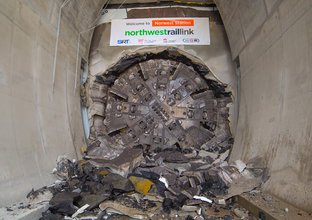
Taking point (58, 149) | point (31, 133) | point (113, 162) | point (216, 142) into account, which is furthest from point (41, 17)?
point (216, 142)

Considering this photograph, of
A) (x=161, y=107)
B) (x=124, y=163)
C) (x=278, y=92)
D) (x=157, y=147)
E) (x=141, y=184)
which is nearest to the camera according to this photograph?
(x=278, y=92)

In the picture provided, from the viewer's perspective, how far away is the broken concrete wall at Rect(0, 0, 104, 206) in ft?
7.05

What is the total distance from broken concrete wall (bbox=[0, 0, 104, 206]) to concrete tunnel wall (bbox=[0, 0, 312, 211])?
12 mm

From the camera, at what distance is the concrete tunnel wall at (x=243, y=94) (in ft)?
6.80

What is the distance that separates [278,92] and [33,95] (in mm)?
3269

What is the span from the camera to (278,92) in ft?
8.46

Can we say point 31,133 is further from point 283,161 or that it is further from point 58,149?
point 283,161

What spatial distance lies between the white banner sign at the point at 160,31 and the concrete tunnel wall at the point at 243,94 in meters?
1.02

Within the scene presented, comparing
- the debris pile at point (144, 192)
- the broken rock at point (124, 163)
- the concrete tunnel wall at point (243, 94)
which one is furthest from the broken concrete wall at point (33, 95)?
the broken rock at point (124, 163)

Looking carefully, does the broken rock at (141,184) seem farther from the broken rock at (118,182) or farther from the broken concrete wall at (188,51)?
the broken concrete wall at (188,51)

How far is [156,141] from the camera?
15.3ft

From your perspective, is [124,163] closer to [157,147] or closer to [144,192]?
[144,192]

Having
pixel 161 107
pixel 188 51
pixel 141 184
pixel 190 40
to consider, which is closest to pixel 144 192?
pixel 141 184

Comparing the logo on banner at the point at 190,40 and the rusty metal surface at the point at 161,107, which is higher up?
the logo on banner at the point at 190,40
